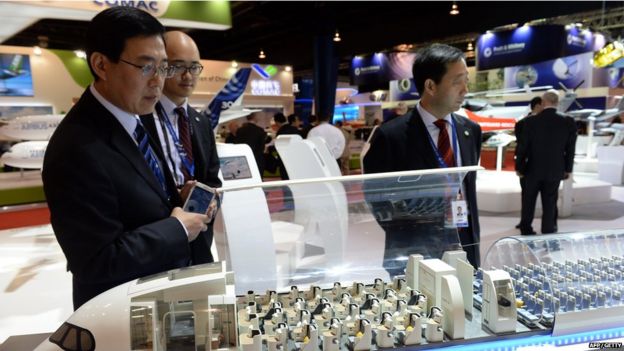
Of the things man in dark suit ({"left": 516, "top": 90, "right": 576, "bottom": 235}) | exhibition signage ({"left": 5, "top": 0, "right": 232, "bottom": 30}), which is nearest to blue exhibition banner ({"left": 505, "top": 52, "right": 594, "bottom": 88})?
man in dark suit ({"left": 516, "top": 90, "right": 576, "bottom": 235})

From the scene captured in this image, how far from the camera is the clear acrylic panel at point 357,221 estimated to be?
1.70m

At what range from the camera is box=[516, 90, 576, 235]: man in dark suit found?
16.9 ft

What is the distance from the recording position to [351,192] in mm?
1751

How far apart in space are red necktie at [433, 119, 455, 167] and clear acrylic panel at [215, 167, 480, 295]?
0.34 metres

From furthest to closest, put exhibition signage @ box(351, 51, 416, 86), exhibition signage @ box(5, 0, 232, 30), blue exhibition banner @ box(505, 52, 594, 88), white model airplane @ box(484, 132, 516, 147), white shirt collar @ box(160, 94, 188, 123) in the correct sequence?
1. exhibition signage @ box(351, 51, 416, 86)
2. blue exhibition banner @ box(505, 52, 594, 88)
3. white model airplane @ box(484, 132, 516, 147)
4. exhibition signage @ box(5, 0, 232, 30)
5. white shirt collar @ box(160, 94, 188, 123)

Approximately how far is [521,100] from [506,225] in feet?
22.8

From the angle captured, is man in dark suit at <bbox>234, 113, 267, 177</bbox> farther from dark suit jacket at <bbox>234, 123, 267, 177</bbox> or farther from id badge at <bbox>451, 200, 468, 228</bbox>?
id badge at <bbox>451, 200, 468, 228</bbox>

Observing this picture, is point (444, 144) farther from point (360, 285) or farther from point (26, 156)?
point (26, 156)

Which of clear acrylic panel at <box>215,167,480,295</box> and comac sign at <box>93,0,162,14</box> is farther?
comac sign at <box>93,0,162,14</box>

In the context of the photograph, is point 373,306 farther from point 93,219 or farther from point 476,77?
point 476,77

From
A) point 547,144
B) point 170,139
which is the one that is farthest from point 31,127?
point 547,144

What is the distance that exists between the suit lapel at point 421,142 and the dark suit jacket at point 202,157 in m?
0.95

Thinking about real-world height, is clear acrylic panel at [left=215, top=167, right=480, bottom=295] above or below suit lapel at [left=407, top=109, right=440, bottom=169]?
below

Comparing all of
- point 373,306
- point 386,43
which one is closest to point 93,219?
point 373,306
